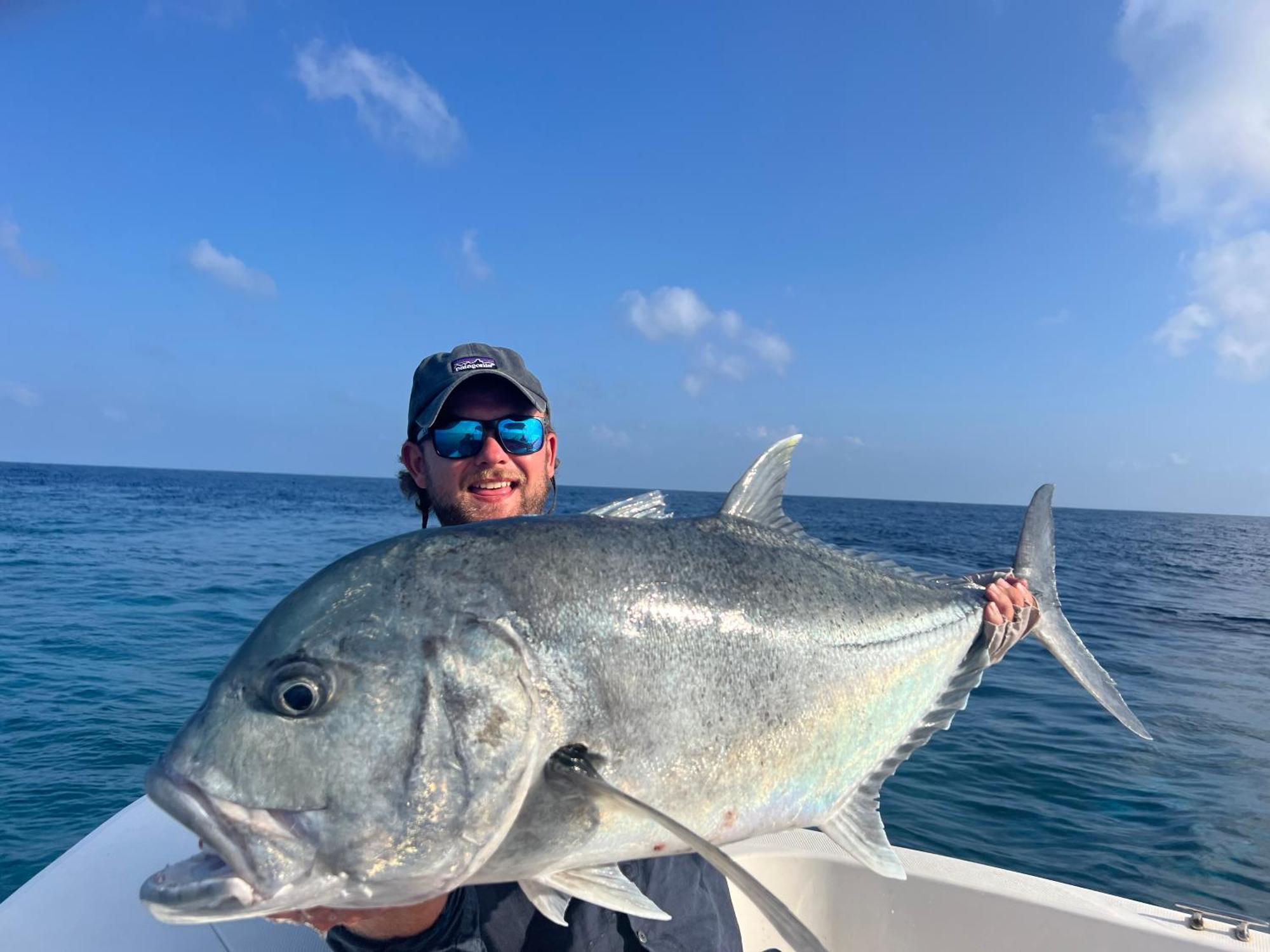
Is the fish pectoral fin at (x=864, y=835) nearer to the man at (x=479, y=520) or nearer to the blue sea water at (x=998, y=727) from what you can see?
the man at (x=479, y=520)

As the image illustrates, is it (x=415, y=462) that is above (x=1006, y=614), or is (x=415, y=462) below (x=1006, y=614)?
above

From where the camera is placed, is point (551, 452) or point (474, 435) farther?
point (551, 452)

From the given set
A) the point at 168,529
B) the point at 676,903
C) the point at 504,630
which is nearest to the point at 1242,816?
the point at 676,903

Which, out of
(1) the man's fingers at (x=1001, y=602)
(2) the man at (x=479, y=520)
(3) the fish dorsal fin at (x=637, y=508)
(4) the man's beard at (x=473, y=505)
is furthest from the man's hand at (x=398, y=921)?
(1) the man's fingers at (x=1001, y=602)

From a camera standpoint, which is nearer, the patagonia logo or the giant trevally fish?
the giant trevally fish

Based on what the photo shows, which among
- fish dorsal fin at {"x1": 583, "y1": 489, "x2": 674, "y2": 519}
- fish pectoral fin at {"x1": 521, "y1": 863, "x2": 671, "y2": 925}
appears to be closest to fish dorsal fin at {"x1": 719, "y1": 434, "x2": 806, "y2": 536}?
fish dorsal fin at {"x1": 583, "y1": 489, "x2": 674, "y2": 519}

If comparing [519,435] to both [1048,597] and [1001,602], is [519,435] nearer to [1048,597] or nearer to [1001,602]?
[1001,602]

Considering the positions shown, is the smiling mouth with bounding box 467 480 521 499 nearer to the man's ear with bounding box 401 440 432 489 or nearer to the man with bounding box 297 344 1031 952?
the man with bounding box 297 344 1031 952

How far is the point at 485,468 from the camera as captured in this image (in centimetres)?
356

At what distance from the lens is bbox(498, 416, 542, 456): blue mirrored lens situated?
11.7 feet

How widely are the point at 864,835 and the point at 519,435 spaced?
2176mm

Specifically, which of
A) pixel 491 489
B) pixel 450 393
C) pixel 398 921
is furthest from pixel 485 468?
pixel 398 921

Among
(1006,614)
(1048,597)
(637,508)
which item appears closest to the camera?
(637,508)

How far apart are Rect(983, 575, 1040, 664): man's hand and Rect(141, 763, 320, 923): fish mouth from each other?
253cm
